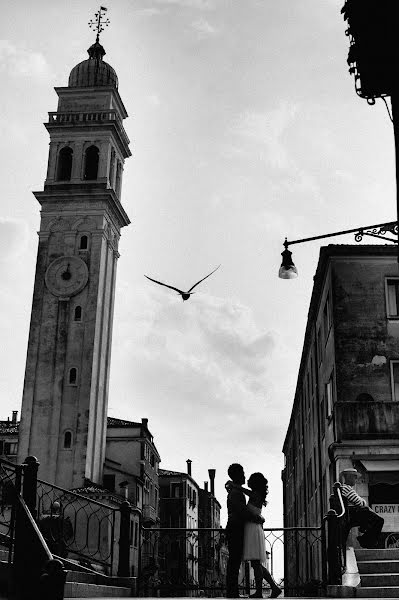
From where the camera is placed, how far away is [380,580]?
13.4 metres

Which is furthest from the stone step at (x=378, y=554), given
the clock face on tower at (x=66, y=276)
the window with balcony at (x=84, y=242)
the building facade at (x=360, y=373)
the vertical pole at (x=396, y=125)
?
the window with balcony at (x=84, y=242)

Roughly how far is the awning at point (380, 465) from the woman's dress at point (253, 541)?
42.1 feet

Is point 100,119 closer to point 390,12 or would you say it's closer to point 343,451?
point 343,451

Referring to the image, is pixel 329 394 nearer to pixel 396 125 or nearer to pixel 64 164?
pixel 396 125

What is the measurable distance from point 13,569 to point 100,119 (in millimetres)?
53959

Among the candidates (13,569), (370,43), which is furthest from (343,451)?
(370,43)

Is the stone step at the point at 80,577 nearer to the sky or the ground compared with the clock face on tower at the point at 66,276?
nearer to the ground

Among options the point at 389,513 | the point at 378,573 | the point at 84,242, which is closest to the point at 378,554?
the point at 378,573

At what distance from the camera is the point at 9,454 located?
6594cm

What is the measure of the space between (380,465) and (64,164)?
139 feet

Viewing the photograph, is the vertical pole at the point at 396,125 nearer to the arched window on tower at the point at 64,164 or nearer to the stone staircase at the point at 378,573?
the stone staircase at the point at 378,573

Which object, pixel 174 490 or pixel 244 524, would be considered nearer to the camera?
pixel 244 524

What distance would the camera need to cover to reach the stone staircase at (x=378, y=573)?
1253 cm

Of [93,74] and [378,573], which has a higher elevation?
[93,74]
